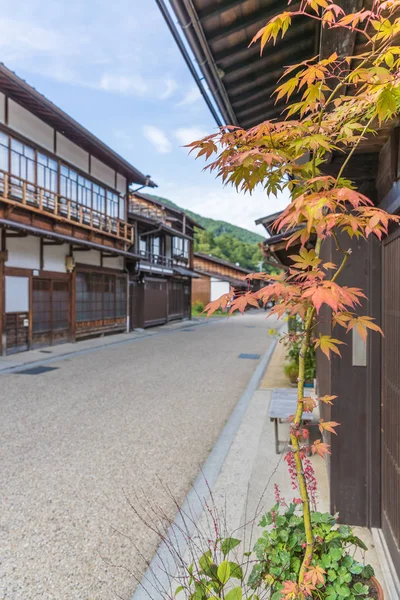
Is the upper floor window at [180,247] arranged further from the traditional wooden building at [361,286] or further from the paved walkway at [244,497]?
the traditional wooden building at [361,286]

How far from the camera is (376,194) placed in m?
2.63

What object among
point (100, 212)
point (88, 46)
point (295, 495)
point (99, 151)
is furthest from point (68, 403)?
point (88, 46)

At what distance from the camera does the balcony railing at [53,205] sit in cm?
976

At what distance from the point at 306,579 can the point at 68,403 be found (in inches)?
212

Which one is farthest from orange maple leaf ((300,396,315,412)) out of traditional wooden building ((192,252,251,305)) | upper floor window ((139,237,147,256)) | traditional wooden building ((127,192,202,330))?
traditional wooden building ((192,252,251,305))

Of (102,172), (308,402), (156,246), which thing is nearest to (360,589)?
(308,402)

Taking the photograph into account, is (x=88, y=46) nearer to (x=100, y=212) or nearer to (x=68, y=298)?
(x=100, y=212)

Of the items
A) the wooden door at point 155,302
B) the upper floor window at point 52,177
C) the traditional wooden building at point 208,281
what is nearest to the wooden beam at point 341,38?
the upper floor window at point 52,177

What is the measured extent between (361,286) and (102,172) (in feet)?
47.0

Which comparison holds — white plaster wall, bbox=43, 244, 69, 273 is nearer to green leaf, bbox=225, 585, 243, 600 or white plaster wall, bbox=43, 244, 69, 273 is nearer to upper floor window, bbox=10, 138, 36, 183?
upper floor window, bbox=10, 138, 36, 183

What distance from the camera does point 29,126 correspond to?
35.5 ft

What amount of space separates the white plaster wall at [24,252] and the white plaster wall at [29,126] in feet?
9.87

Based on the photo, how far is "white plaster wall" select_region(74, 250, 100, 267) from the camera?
13.7 m

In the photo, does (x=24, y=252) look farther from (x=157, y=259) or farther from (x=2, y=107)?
(x=157, y=259)
